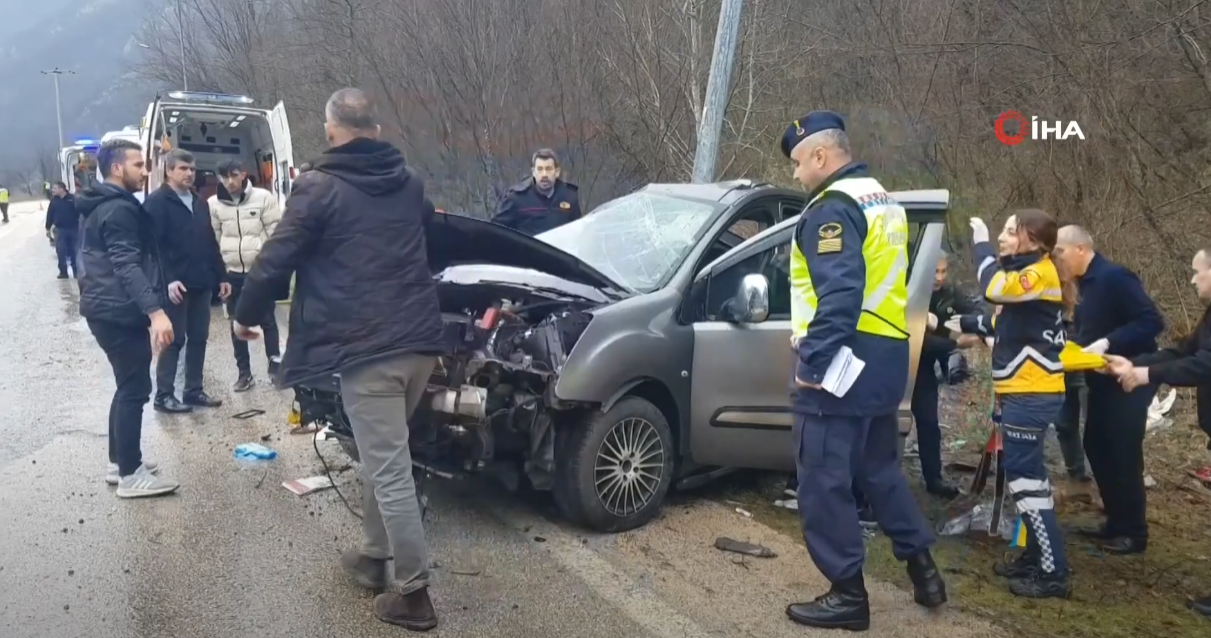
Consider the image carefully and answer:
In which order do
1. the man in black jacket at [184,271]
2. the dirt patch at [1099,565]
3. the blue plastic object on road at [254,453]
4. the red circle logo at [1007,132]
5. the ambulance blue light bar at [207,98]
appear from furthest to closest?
1. the ambulance blue light bar at [207,98]
2. the red circle logo at [1007,132]
3. the man in black jacket at [184,271]
4. the blue plastic object on road at [254,453]
5. the dirt patch at [1099,565]

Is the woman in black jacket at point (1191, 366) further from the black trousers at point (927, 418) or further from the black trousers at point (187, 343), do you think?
the black trousers at point (187, 343)

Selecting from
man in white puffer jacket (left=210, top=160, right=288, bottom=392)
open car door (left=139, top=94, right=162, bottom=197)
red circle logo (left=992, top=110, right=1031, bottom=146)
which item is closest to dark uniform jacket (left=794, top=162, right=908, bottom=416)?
man in white puffer jacket (left=210, top=160, right=288, bottom=392)

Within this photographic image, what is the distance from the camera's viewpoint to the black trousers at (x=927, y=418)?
541cm

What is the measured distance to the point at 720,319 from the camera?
491 centimetres

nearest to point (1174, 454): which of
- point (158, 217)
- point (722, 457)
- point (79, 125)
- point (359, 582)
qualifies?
point (722, 457)

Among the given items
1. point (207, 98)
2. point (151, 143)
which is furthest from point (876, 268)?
point (207, 98)

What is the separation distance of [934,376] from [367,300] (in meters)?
3.40

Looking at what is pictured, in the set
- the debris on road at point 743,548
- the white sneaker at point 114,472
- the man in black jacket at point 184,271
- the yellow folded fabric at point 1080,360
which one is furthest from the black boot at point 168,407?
the yellow folded fabric at point 1080,360

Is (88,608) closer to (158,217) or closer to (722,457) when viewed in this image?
(722,457)

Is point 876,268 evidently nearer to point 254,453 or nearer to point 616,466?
point 616,466

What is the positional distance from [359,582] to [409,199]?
160 centimetres

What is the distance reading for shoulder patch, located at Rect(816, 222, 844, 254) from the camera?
3.49 metres

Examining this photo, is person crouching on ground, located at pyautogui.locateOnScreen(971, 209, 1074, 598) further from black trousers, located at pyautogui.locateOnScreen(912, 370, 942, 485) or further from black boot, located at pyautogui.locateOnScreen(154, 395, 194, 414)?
black boot, located at pyautogui.locateOnScreen(154, 395, 194, 414)

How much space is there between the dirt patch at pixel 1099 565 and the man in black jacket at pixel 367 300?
2136mm
